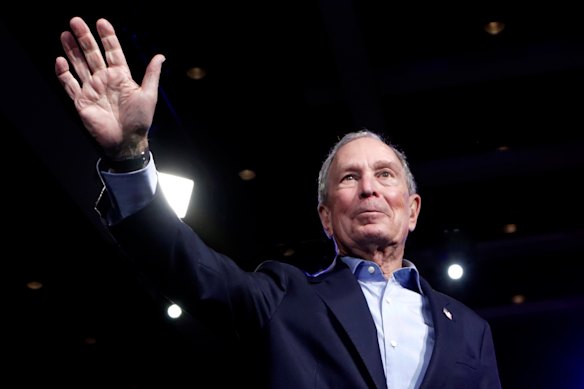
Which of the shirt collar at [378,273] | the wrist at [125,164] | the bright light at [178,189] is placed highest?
the bright light at [178,189]

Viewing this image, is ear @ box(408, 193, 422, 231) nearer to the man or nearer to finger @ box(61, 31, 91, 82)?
the man

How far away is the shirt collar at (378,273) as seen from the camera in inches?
61.2

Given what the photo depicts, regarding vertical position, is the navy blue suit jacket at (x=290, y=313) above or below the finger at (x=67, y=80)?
below

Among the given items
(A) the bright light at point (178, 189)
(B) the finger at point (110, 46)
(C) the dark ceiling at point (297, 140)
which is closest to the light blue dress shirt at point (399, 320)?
(B) the finger at point (110, 46)

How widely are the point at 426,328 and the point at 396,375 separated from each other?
0.18 metres

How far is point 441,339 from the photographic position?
1.35 m

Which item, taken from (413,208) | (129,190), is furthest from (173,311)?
(129,190)

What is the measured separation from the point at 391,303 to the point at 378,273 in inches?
4.6

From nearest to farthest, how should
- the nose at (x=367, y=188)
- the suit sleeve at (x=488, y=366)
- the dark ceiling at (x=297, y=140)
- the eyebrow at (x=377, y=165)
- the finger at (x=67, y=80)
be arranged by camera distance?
the finger at (x=67, y=80)
the suit sleeve at (x=488, y=366)
the nose at (x=367, y=188)
the eyebrow at (x=377, y=165)
the dark ceiling at (x=297, y=140)

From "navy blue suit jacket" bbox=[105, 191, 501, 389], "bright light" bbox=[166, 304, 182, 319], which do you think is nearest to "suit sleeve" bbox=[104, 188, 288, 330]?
"navy blue suit jacket" bbox=[105, 191, 501, 389]

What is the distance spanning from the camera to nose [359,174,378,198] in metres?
1.67

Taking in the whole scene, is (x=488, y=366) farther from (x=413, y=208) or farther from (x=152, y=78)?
(x=152, y=78)

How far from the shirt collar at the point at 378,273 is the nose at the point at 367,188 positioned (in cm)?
18

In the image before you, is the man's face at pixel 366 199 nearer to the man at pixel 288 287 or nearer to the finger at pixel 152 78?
the man at pixel 288 287
